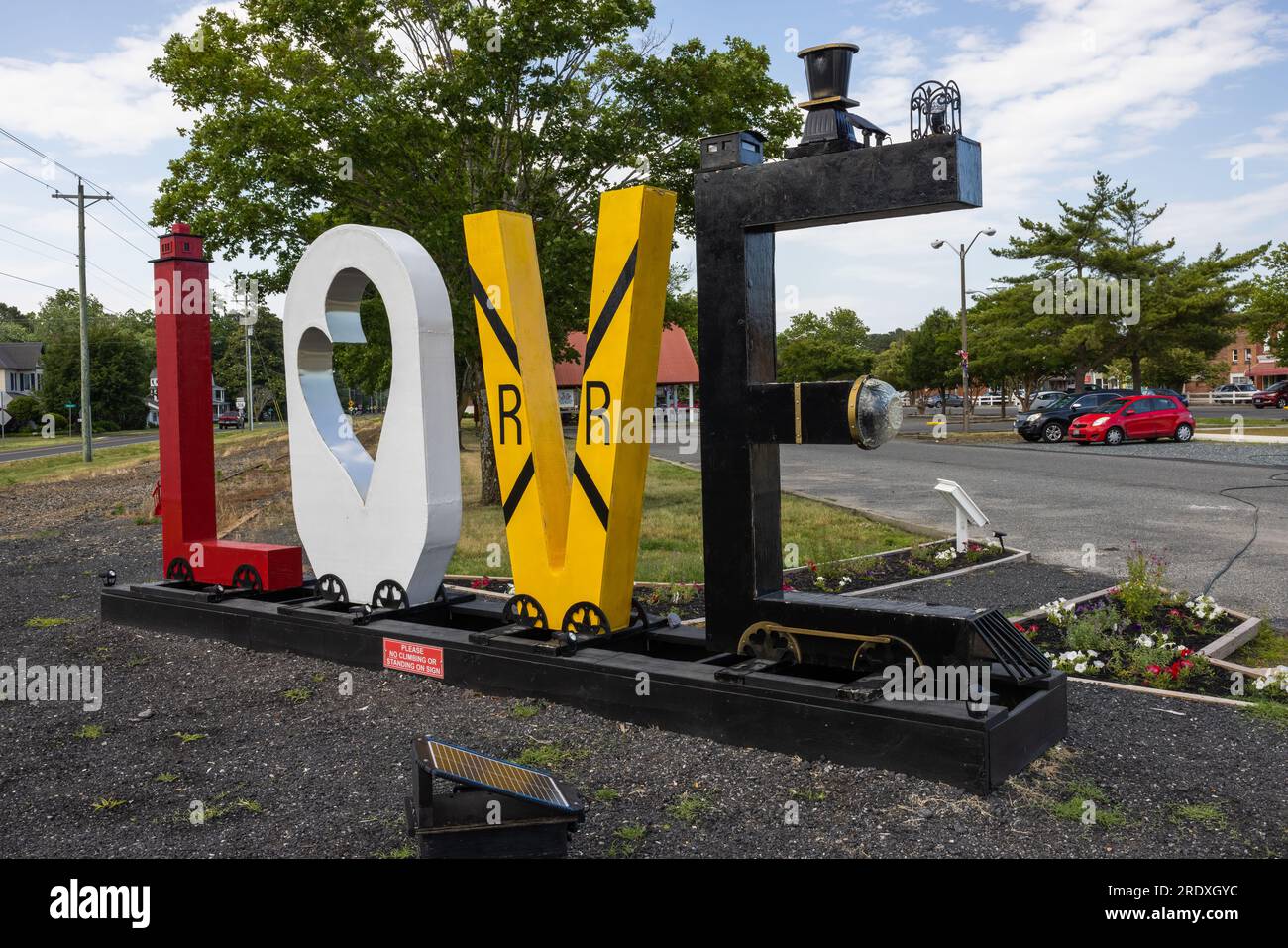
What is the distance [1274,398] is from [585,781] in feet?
225

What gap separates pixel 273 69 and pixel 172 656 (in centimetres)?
1086

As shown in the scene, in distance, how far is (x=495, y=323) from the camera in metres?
6.36

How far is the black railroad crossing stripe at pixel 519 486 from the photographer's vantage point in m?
6.32

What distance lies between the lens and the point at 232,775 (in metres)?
4.87

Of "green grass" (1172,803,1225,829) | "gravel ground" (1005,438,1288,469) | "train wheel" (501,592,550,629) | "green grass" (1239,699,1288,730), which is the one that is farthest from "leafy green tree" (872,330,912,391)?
"green grass" (1172,803,1225,829)

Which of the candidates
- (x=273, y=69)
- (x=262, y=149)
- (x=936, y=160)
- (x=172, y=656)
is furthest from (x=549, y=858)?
(x=273, y=69)

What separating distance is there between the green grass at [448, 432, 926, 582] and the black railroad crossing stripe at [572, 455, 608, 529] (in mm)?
3460

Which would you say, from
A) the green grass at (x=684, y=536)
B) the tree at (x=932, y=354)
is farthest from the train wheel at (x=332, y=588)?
the tree at (x=932, y=354)

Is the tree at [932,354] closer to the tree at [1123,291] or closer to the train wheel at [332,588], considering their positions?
the tree at [1123,291]

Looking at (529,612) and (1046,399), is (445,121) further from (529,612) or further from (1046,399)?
(1046,399)

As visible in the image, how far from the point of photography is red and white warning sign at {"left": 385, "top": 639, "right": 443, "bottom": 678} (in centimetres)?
645

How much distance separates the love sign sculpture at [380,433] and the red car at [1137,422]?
26.6 metres

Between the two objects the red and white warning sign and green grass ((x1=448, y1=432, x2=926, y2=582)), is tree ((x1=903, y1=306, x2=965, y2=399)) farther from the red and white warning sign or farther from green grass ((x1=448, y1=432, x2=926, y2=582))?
the red and white warning sign

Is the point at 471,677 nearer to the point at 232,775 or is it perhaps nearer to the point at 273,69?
the point at 232,775
